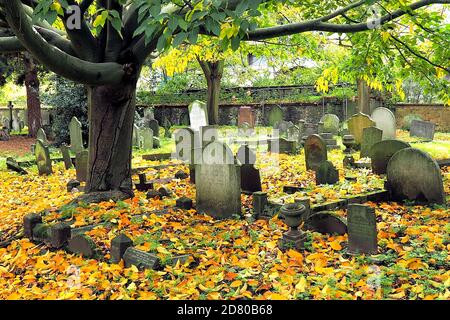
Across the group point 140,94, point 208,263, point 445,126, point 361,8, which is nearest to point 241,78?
point 140,94

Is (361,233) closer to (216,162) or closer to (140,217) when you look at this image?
(216,162)

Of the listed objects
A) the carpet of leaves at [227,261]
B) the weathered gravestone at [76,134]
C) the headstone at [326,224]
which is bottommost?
the carpet of leaves at [227,261]

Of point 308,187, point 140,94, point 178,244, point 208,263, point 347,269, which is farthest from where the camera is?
point 140,94

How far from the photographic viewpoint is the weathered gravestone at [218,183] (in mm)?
6496

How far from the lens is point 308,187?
7848 millimetres

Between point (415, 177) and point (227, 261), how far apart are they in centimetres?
377

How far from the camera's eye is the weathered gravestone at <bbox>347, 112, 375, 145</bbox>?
13.8 m

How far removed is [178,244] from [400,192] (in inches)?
160

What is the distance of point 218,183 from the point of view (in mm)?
6652

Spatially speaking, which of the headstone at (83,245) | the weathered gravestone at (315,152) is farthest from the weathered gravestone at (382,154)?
the headstone at (83,245)

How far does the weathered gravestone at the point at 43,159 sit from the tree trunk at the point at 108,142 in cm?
455

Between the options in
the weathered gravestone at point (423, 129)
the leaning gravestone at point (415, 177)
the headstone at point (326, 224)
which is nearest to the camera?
the headstone at point (326, 224)

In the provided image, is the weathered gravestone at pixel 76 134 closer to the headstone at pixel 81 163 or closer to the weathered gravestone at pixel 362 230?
the headstone at pixel 81 163

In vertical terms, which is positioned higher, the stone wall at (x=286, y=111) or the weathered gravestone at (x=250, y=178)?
the stone wall at (x=286, y=111)
